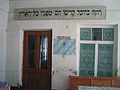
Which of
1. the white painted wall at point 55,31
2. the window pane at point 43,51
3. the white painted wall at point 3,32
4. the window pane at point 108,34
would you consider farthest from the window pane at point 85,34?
the white painted wall at point 3,32

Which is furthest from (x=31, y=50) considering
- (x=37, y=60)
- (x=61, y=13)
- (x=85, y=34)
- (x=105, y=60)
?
(x=105, y=60)

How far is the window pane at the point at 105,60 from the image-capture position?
4.46 meters

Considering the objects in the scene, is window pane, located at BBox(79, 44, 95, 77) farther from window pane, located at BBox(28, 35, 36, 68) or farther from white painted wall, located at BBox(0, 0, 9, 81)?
white painted wall, located at BBox(0, 0, 9, 81)

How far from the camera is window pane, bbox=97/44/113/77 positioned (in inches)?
175

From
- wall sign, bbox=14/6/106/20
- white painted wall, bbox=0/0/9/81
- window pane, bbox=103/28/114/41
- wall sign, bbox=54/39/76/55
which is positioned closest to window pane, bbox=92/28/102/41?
window pane, bbox=103/28/114/41

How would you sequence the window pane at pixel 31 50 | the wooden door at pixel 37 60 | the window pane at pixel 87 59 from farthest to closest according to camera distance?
the window pane at pixel 31 50 → the wooden door at pixel 37 60 → the window pane at pixel 87 59

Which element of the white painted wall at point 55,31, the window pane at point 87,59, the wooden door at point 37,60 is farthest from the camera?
the wooden door at point 37,60

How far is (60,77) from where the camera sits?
14.7 feet

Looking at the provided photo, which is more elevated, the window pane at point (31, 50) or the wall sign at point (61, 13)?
the wall sign at point (61, 13)

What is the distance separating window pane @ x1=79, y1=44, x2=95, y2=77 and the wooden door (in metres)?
1.00

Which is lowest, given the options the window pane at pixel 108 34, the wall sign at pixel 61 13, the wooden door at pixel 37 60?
the wooden door at pixel 37 60

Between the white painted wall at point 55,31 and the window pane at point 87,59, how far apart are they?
0.66 feet

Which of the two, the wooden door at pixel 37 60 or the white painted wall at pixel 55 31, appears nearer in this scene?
the white painted wall at pixel 55 31

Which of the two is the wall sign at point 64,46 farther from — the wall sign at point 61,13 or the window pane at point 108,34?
the window pane at point 108,34
